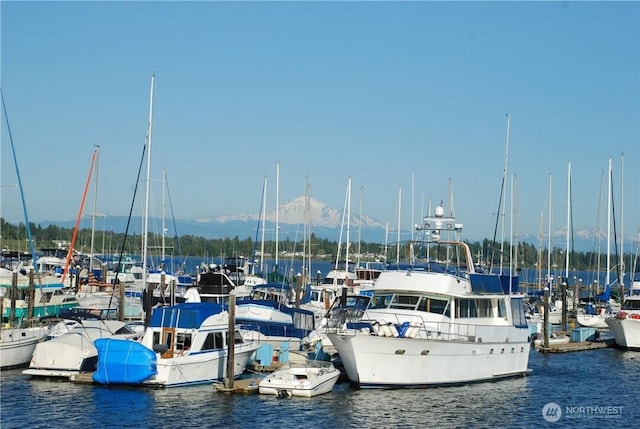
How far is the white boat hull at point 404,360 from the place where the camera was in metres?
35.7

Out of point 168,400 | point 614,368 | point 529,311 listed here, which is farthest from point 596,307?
point 168,400

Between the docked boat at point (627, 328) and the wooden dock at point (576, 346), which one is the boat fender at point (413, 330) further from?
the docked boat at point (627, 328)

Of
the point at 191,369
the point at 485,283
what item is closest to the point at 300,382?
the point at 191,369

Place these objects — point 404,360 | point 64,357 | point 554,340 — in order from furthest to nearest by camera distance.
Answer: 1. point 554,340
2. point 64,357
3. point 404,360

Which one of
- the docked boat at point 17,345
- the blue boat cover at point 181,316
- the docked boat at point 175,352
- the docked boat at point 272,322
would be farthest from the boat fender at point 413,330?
the docked boat at point 17,345

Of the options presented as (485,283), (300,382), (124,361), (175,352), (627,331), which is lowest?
(300,382)

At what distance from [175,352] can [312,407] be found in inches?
260

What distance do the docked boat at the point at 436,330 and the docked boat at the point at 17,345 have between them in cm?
1380

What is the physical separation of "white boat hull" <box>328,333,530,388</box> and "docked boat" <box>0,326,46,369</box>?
47.5ft

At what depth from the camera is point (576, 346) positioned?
55.3m

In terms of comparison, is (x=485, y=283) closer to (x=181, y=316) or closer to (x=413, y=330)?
(x=413, y=330)

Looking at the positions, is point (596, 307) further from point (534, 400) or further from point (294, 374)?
point (294, 374)

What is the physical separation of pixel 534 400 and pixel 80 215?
46.6 m

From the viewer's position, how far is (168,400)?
3428 centimetres
